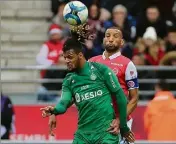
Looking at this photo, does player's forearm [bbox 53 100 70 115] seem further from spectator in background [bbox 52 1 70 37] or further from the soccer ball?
spectator in background [bbox 52 1 70 37]

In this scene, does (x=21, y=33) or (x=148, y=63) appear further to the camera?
(x=21, y=33)

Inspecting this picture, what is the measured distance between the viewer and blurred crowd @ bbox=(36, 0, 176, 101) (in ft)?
51.8

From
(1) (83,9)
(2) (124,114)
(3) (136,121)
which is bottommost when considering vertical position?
(3) (136,121)

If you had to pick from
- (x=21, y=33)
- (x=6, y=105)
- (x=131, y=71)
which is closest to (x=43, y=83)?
(x=6, y=105)

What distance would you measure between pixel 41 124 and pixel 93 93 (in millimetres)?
5192

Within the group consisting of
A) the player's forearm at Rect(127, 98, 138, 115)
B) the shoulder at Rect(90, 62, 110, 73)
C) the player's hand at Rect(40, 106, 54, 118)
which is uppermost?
the shoulder at Rect(90, 62, 110, 73)

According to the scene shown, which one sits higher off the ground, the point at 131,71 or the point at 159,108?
the point at 131,71

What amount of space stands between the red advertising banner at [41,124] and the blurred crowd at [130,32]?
0.81 meters

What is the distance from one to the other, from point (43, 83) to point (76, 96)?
20.2 feet

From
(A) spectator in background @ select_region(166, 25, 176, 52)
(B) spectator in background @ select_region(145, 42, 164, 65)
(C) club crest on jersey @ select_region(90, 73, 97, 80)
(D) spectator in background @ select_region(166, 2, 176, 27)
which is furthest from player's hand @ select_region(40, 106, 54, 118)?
(D) spectator in background @ select_region(166, 2, 176, 27)

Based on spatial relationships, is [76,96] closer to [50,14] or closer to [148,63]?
[148,63]

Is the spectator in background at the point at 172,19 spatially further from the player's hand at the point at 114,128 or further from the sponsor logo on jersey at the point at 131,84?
the player's hand at the point at 114,128

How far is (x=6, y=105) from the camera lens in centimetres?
1437

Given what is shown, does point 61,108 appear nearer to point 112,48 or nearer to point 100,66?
point 100,66
